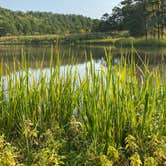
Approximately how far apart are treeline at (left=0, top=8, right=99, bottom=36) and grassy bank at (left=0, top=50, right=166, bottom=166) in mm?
84081

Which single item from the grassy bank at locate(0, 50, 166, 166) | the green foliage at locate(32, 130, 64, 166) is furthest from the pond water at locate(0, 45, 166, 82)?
the green foliage at locate(32, 130, 64, 166)

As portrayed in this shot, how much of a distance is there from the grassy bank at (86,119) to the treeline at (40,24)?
84081 millimetres

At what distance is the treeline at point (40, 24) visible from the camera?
323 ft

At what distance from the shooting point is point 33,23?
116 meters

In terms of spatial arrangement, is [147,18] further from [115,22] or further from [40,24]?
[40,24]

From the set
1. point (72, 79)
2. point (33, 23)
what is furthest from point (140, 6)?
point (33, 23)

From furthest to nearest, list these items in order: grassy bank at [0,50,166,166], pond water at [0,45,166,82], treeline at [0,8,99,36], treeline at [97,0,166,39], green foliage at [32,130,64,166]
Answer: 1. treeline at [0,8,99,36]
2. treeline at [97,0,166,39]
3. pond water at [0,45,166,82]
4. grassy bank at [0,50,166,166]
5. green foliage at [32,130,64,166]

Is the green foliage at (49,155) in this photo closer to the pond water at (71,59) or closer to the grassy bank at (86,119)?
the grassy bank at (86,119)

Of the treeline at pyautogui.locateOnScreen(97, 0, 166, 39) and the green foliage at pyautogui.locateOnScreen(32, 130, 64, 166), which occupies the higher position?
the treeline at pyautogui.locateOnScreen(97, 0, 166, 39)

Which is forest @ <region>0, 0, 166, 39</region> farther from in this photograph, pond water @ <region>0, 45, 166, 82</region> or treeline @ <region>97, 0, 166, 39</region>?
pond water @ <region>0, 45, 166, 82</region>

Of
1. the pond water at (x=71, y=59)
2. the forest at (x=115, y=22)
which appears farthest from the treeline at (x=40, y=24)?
the pond water at (x=71, y=59)

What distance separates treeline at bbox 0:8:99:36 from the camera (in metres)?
98.4

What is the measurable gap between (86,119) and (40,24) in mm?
116176

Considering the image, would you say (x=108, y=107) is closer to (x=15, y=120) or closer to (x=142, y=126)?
(x=142, y=126)
